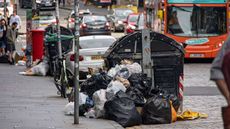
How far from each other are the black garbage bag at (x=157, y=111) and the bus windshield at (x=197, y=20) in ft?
52.5

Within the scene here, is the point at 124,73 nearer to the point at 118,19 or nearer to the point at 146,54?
the point at 146,54

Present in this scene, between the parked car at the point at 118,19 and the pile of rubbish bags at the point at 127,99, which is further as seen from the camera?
the parked car at the point at 118,19

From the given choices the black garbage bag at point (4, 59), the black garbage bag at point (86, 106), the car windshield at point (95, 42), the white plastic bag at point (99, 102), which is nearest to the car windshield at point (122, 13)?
the black garbage bag at point (4, 59)

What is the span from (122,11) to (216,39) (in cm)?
3068

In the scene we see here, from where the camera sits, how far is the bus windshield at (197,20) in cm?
2886

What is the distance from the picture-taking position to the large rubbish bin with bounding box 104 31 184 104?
47.7ft

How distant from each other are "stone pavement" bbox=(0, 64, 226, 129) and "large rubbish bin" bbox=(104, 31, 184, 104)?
961 millimetres

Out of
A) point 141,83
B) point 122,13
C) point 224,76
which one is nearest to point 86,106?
point 141,83

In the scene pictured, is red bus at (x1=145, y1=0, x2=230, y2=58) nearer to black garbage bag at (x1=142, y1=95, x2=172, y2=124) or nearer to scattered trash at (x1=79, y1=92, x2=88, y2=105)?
scattered trash at (x1=79, y1=92, x2=88, y2=105)

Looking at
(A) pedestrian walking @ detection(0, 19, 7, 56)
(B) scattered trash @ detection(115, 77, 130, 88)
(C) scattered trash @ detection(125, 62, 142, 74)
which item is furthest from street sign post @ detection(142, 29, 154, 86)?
(A) pedestrian walking @ detection(0, 19, 7, 56)

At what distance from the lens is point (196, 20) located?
28969 millimetres

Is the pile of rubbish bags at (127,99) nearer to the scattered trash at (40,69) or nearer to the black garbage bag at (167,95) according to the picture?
the black garbage bag at (167,95)

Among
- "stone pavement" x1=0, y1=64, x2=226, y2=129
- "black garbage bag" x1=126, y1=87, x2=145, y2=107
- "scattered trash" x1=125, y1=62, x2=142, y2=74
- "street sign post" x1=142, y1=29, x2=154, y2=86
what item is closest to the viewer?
"stone pavement" x1=0, y1=64, x2=226, y2=129

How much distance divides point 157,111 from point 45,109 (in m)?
2.88
